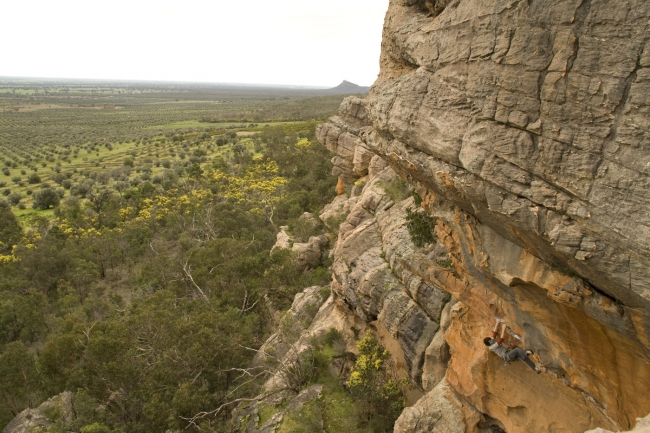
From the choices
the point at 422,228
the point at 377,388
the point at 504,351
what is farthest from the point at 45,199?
the point at 504,351

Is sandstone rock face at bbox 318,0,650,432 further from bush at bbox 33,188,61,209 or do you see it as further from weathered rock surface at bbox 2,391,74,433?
bush at bbox 33,188,61,209

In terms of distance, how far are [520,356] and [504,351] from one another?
37 centimetres

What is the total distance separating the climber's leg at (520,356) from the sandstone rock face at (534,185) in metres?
0.23

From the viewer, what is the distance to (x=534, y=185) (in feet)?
22.8

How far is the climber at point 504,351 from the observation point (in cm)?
977

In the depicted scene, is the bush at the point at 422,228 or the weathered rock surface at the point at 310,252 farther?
the weathered rock surface at the point at 310,252

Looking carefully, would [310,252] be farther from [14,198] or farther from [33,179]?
[33,179]

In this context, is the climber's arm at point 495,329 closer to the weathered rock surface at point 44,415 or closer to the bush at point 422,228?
the bush at point 422,228

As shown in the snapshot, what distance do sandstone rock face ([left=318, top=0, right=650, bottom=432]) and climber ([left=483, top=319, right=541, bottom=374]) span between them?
0.75ft

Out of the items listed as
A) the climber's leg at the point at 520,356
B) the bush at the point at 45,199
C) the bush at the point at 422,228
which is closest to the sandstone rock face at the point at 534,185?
the climber's leg at the point at 520,356

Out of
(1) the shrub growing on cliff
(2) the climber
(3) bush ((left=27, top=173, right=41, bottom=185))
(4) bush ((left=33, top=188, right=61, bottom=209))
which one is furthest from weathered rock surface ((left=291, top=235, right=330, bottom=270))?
(3) bush ((left=27, top=173, right=41, bottom=185))

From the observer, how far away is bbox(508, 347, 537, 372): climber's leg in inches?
383

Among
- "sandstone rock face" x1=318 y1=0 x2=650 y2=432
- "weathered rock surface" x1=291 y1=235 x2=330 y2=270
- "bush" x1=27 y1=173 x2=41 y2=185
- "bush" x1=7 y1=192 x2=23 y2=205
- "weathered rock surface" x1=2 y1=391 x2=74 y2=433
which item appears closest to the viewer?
"sandstone rock face" x1=318 y1=0 x2=650 y2=432

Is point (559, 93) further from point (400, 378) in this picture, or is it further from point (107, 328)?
point (107, 328)
